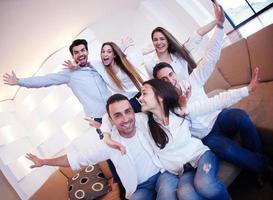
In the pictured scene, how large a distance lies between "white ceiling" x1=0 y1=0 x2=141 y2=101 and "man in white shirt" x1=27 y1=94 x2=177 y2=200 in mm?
1559

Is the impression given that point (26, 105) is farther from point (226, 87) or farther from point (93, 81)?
point (226, 87)

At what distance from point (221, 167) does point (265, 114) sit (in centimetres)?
48

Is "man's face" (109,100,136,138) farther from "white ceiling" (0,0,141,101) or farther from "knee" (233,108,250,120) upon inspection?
"white ceiling" (0,0,141,101)

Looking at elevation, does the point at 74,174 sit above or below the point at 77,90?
below

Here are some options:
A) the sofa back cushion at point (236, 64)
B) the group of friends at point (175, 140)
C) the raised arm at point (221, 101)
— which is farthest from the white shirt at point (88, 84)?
the sofa back cushion at point (236, 64)

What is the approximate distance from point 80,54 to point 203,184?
1251 mm

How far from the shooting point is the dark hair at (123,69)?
1942 millimetres

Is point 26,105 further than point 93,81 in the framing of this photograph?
Yes

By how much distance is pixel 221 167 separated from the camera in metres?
1.49

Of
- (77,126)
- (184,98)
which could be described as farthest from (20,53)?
(184,98)

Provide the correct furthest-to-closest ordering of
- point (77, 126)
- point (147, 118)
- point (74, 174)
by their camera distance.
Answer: point (77, 126) < point (74, 174) < point (147, 118)

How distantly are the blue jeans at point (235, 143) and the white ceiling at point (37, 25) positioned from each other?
204 centimetres

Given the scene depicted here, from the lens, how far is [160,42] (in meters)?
1.98

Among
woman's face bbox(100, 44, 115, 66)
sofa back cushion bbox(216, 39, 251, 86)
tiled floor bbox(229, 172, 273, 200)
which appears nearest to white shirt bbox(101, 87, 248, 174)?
tiled floor bbox(229, 172, 273, 200)
